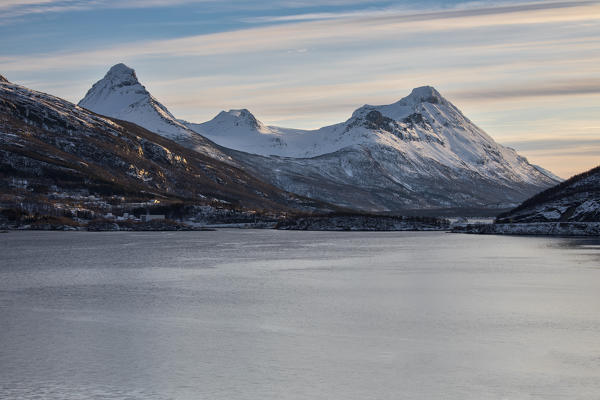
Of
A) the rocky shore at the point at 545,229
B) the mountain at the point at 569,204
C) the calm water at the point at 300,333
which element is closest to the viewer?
the calm water at the point at 300,333

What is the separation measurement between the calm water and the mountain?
86.9 m

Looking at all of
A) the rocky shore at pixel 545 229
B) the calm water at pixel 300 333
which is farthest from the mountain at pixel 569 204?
the calm water at pixel 300 333

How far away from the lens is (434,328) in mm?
44312

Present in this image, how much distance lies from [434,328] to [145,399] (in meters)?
20.7

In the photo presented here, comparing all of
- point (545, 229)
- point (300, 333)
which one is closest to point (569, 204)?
point (545, 229)

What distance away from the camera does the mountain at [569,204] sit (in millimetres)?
164750

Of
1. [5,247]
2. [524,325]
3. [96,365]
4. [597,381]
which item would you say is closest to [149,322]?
[96,365]

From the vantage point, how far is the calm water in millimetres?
31172

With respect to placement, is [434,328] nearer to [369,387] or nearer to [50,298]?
[369,387]

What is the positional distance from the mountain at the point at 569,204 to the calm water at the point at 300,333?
285 feet

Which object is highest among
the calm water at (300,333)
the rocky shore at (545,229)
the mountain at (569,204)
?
the mountain at (569,204)

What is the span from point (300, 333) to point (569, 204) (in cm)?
14659

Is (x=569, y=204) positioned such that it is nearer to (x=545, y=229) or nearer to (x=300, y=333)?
(x=545, y=229)

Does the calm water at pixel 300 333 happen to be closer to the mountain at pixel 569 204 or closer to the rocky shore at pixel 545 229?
the rocky shore at pixel 545 229
